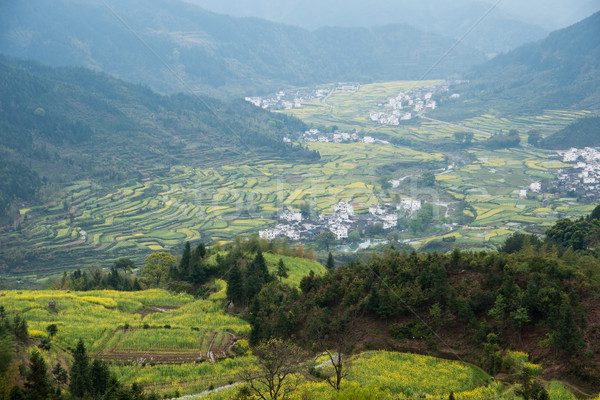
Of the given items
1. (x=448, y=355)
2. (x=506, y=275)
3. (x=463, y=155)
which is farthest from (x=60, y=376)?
(x=463, y=155)

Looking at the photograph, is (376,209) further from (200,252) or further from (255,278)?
(255,278)

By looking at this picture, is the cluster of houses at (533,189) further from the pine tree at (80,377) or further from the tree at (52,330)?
the pine tree at (80,377)

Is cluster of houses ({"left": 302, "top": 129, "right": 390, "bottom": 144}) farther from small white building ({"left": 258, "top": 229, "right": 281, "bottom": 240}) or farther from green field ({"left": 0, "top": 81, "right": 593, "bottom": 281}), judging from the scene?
small white building ({"left": 258, "top": 229, "right": 281, "bottom": 240})

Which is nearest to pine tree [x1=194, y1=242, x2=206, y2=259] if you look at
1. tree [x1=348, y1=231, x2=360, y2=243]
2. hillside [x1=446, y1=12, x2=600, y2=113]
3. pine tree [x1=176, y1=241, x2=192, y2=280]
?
pine tree [x1=176, y1=241, x2=192, y2=280]

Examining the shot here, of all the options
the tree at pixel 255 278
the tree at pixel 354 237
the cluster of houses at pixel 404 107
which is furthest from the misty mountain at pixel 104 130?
the tree at pixel 255 278

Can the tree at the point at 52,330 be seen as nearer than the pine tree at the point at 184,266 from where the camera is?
Yes

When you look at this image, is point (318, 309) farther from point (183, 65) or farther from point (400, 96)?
point (183, 65)

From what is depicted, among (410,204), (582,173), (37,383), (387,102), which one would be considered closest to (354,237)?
(410,204)
